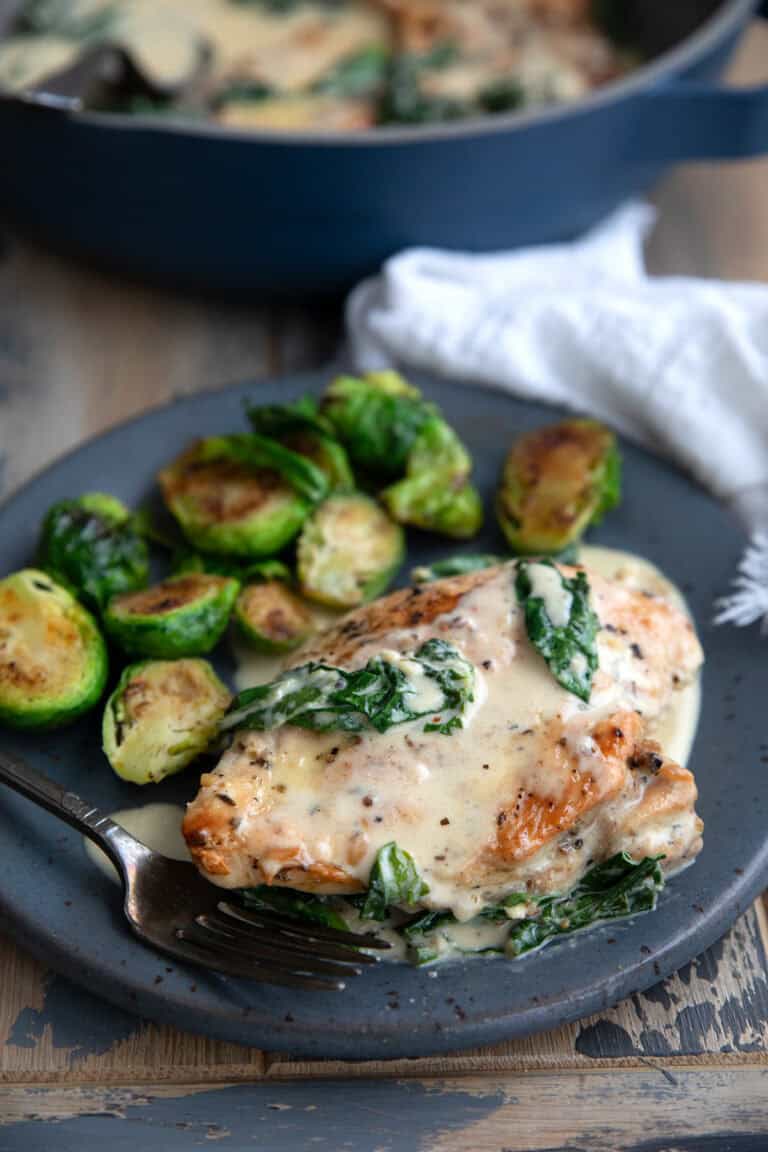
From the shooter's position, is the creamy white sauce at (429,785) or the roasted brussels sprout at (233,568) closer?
the creamy white sauce at (429,785)

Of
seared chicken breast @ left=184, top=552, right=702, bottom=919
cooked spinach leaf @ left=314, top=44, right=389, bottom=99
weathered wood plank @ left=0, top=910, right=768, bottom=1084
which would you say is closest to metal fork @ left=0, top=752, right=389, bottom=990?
seared chicken breast @ left=184, top=552, right=702, bottom=919

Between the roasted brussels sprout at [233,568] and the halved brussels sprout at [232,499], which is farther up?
the halved brussels sprout at [232,499]

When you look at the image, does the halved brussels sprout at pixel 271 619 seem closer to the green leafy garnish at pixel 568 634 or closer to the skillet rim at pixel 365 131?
the green leafy garnish at pixel 568 634

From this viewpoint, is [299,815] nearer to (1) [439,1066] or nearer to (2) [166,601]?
(1) [439,1066]

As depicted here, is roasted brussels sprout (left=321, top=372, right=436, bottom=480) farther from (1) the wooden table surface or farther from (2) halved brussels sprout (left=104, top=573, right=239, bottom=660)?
(1) the wooden table surface

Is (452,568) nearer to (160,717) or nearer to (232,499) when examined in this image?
(232,499)

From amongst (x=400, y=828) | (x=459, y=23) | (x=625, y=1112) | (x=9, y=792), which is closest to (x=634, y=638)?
(x=400, y=828)

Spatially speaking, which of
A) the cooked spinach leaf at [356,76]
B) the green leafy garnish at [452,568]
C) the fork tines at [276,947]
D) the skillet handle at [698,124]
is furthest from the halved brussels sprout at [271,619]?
the cooked spinach leaf at [356,76]

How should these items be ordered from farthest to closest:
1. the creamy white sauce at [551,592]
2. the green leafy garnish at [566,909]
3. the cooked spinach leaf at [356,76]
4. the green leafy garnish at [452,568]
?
1. the cooked spinach leaf at [356,76]
2. the green leafy garnish at [452,568]
3. the creamy white sauce at [551,592]
4. the green leafy garnish at [566,909]
